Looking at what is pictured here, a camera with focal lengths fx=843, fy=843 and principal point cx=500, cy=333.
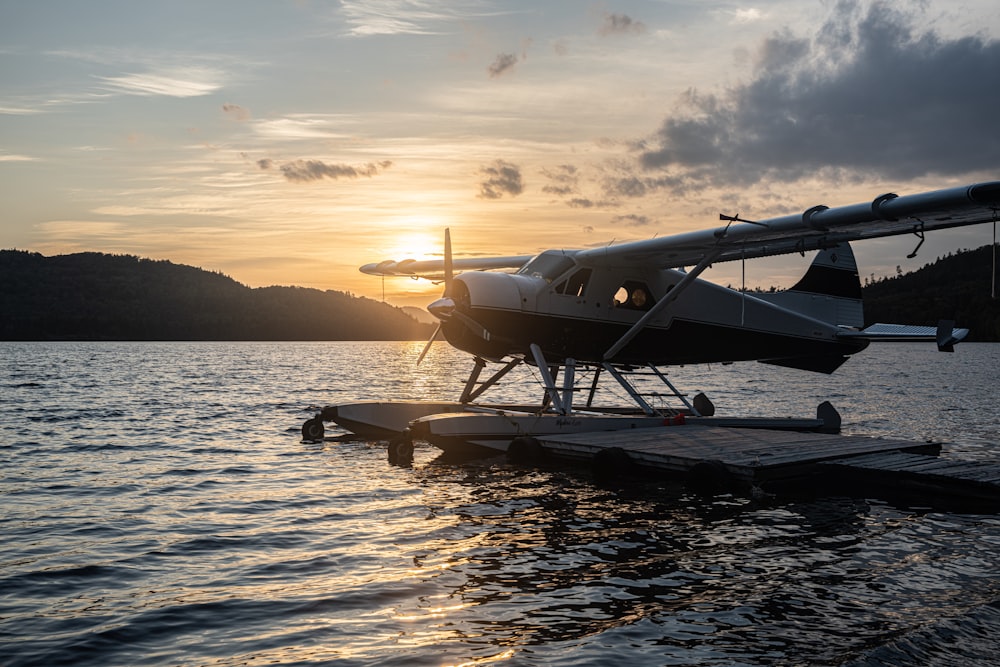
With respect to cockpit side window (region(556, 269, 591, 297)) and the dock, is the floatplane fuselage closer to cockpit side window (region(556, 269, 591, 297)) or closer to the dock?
cockpit side window (region(556, 269, 591, 297))

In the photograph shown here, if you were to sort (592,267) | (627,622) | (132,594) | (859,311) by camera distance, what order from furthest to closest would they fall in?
(859,311) < (592,267) < (132,594) < (627,622)

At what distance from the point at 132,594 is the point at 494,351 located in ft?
28.1

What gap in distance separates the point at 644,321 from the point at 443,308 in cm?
373

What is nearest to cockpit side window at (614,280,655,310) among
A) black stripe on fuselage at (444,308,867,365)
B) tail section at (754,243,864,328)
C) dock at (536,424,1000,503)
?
black stripe on fuselage at (444,308,867,365)

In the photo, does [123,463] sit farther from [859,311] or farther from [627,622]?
[859,311]

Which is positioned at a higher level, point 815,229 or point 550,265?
point 815,229

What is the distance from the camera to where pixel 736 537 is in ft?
29.8

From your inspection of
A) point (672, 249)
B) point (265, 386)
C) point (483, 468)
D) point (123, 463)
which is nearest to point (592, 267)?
point (672, 249)

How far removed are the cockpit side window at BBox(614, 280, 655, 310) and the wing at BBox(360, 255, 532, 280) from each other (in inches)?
194

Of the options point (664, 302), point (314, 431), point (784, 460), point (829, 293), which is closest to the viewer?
point (784, 460)

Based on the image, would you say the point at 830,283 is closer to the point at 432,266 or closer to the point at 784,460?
the point at 784,460

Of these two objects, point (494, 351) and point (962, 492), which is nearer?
point (962, 492)

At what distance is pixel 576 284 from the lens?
1514 centimetres

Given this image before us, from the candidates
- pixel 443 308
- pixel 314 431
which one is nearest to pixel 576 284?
pixel 443 308
